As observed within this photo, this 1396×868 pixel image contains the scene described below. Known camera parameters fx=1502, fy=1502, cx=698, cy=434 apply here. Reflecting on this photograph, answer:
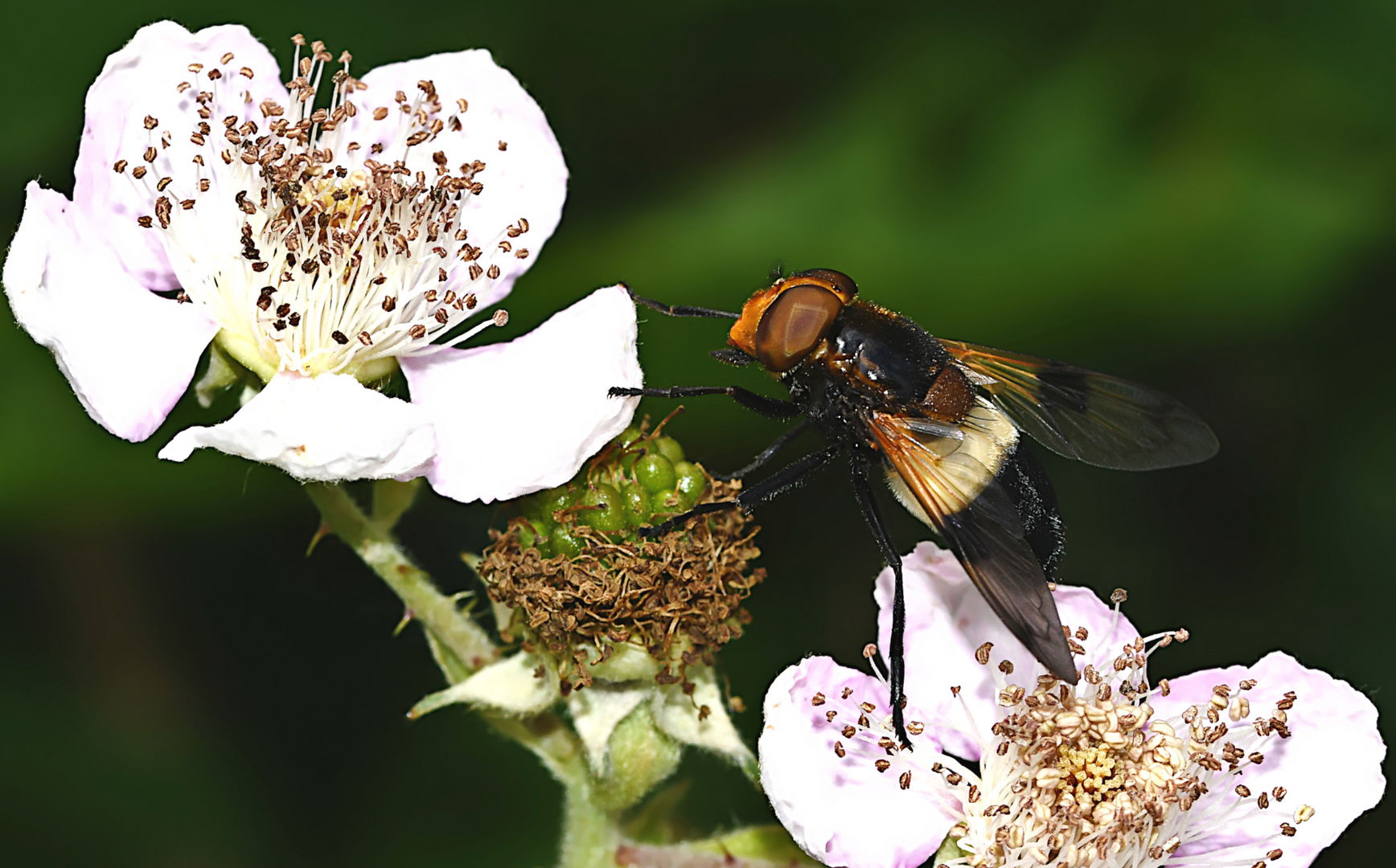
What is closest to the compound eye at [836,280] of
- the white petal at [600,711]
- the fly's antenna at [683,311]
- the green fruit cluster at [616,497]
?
the fly's antenna at [683,311]

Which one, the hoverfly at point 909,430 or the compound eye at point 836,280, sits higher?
the compound eye at point 836,280

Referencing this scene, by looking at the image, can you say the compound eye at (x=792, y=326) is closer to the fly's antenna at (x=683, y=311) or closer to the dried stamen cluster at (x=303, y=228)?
the fly's antenna at (x=683, y=311)

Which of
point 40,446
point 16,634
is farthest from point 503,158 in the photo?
point 16,634

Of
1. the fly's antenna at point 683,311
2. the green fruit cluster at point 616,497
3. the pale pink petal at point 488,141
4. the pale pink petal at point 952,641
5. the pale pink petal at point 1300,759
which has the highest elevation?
the pale pink petal at point 488,141

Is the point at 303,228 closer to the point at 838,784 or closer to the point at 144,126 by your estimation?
the point at 144,126

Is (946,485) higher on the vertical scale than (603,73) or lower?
lower

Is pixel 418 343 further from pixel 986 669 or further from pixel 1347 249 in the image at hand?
pixel 1347 249

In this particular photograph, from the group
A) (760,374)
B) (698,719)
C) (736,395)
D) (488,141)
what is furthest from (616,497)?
(760,374)

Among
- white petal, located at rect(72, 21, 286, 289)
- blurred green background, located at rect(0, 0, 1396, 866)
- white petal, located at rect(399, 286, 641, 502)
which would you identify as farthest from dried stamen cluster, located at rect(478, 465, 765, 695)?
blurred green background, located at rect(0, 0, 1396, 866)
